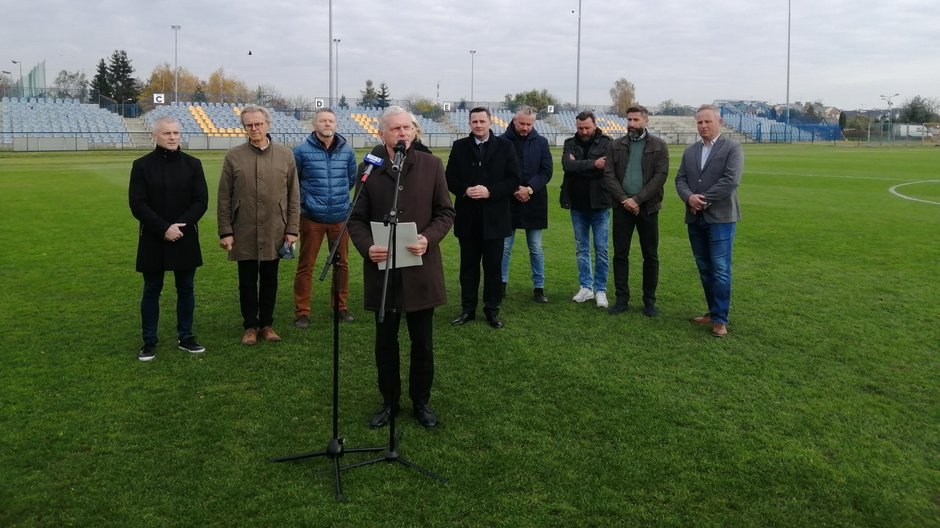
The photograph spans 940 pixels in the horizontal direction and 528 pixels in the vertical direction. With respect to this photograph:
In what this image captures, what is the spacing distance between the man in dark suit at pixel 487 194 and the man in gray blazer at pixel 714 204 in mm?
1610

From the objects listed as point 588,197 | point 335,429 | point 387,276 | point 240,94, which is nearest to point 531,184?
point 588,197

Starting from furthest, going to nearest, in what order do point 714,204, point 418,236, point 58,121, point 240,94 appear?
point 240,94, point 58,121, point 714,204, point 418,236

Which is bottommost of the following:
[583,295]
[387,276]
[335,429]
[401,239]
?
[335,429]

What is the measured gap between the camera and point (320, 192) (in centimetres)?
705

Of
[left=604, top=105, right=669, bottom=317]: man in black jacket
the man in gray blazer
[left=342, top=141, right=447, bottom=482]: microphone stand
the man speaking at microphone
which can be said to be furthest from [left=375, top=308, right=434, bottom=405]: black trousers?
[left=604, top=105, right=669, bottom=317]: man in black jacket

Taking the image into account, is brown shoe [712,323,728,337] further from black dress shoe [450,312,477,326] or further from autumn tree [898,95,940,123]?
autumn tree [898,95,940,123]

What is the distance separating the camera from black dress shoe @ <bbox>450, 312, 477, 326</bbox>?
726cm

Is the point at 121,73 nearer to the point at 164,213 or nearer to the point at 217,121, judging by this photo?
the point at 217,121

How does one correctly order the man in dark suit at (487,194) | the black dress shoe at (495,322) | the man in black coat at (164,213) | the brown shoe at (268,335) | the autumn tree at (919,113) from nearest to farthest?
the man in black coat at (164,213)
the brown shoe at (268,335)
the man in dark suit at (487,194)
the black dress shoe at (495,322)
the autumn tree at (919,113)

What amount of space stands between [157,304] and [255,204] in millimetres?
1152

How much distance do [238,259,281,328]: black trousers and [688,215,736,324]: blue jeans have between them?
3.93 m

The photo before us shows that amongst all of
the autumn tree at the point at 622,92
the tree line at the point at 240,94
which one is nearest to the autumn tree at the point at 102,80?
the tree line at the point at 240,94

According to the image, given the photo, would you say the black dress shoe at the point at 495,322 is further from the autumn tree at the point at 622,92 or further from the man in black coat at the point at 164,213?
the autumn tree at the point at 622,92

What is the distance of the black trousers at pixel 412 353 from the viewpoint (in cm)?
475
